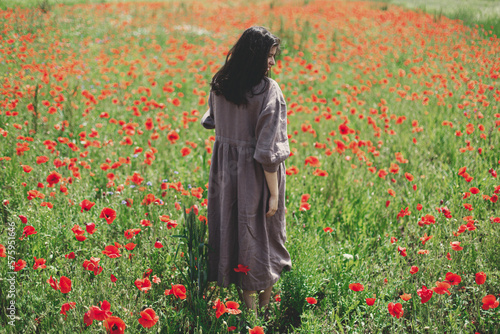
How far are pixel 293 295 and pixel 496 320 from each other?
1207mm

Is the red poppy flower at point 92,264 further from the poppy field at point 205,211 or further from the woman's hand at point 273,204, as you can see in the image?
the woman's hand at point 273,204

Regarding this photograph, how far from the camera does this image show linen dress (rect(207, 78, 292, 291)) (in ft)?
6.58

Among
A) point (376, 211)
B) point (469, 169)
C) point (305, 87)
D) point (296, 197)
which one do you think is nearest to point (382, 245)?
point (376, 211)

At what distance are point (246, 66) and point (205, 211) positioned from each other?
1.44 m

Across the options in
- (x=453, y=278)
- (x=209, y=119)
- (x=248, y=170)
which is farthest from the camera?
(x=209, y=119)

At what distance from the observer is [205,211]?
3.04 m

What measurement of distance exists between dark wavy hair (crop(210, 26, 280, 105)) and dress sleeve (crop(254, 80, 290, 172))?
87 millimetres

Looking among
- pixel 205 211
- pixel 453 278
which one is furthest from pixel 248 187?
pixel 453 278

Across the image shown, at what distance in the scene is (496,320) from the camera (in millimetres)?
2201

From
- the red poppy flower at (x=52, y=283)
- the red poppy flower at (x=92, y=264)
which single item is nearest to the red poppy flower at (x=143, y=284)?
the red poppy flower at (x=92, y=264)

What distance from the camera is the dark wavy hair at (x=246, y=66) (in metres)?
1.94

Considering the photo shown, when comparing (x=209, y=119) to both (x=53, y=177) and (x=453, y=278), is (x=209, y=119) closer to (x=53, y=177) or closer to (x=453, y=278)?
(x=53, y=177)

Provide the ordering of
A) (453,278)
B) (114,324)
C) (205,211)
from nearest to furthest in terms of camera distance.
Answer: (114,324) < (453,278) < (205,211)

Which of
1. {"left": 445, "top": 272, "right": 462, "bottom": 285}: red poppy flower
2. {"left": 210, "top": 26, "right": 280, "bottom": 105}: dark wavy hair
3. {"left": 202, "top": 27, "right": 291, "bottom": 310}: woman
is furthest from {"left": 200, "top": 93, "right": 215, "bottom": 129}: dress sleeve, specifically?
{"left": 445, "top": 272, "right": 462, "bottom": 285}: red poppy flower
